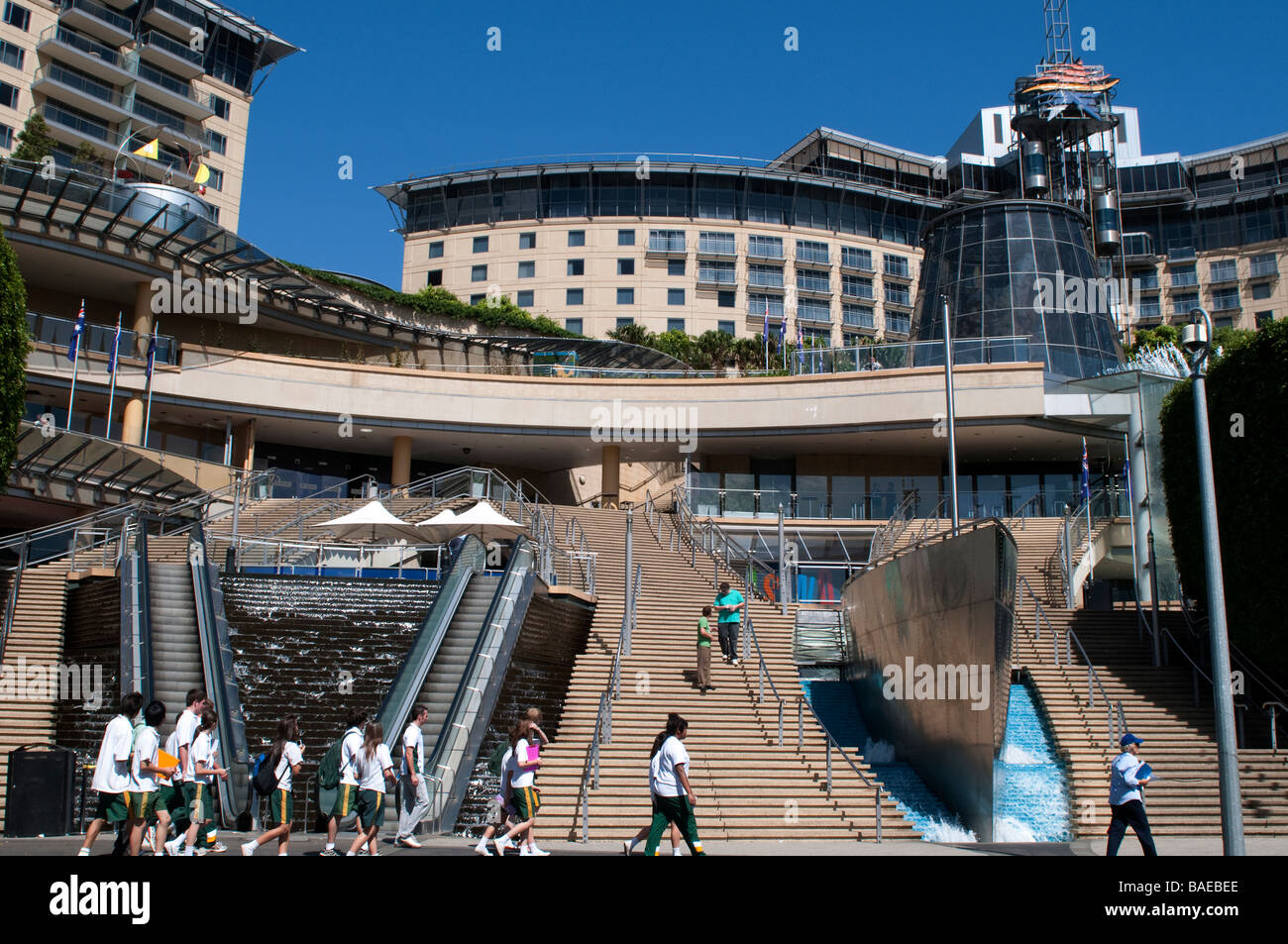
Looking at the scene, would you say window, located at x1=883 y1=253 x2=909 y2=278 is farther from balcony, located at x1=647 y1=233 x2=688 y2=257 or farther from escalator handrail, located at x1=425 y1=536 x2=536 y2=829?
escalator handrail, located at x1=425 y1=536 x2=536 y2=829

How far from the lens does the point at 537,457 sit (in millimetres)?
45281

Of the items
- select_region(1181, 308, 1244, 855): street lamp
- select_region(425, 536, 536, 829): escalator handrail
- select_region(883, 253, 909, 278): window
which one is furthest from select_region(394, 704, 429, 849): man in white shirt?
select_region(883, 253, 909, 278): window

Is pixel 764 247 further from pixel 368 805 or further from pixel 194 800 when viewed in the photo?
pixel 194 800

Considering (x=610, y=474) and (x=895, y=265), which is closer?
(x=610, y=474)

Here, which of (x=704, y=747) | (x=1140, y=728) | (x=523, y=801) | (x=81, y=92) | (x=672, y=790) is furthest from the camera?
(x=81, y=92)

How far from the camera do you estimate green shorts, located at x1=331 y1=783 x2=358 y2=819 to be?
35.1ft

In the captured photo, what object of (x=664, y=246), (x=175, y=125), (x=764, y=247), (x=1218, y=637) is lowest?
(x=1218, y=637)

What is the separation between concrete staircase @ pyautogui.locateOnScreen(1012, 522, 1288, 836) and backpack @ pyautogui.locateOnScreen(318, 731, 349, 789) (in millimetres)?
12290

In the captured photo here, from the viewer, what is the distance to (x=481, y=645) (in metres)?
16.5

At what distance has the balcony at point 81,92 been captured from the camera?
5606cm

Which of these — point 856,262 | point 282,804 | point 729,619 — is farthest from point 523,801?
point 856,262

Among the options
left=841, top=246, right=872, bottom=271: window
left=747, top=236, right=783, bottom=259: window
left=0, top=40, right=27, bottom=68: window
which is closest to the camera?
left=0, top=40, right=27, bottom=68: window

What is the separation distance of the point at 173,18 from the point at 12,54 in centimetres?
992

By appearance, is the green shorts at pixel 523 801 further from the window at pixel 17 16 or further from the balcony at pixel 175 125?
the window at pixel 17 16
